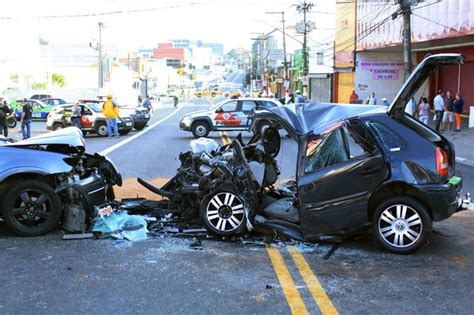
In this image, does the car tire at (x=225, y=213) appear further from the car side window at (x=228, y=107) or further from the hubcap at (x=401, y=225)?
the car side window at (x=228, y=107)

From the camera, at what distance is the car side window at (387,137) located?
5.84 m

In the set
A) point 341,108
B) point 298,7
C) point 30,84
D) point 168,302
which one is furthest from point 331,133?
point 30,84

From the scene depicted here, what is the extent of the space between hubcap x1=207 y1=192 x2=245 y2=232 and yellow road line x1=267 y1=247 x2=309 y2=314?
0.57 m

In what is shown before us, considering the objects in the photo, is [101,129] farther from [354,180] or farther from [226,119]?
[354,180]

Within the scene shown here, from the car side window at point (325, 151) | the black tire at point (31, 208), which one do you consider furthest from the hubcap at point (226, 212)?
the black tire at point (31, 208)

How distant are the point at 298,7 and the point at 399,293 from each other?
48546 mm

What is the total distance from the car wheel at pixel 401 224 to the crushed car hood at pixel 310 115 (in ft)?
3.68

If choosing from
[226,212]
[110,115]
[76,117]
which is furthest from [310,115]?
[76,117]

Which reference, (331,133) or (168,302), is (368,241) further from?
(168,302)

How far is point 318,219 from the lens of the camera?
5949 mm

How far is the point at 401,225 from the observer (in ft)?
19.0

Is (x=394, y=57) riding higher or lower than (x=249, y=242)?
higher

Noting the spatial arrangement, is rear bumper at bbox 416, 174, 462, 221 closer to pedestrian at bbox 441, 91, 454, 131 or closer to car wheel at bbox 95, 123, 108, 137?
pedestrian at bbox 441, 91, 454, 131

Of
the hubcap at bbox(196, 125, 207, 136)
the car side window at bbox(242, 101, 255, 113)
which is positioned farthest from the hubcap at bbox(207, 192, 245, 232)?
the car side window at bbox(242, 101, 255, 113)
